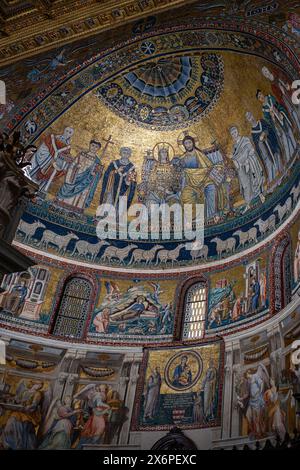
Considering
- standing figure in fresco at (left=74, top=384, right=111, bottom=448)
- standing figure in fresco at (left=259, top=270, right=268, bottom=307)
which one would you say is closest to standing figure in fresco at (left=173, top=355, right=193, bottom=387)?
standing figure in fresco at (left=74, top=384, right=111, bottom=448)

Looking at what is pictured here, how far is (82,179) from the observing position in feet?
62.5

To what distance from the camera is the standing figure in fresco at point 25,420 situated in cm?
1414

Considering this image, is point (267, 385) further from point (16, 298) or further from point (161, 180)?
point (161, 180)

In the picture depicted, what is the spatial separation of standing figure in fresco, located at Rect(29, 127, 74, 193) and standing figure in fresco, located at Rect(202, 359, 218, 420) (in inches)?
357

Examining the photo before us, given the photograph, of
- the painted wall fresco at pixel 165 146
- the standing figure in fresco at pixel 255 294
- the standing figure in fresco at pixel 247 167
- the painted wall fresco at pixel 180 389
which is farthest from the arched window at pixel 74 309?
the standing figure in fresco at pixel 247 167

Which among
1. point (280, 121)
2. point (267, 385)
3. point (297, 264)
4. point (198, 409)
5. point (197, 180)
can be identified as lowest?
point (198, 409)

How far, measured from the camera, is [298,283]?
12.8 m

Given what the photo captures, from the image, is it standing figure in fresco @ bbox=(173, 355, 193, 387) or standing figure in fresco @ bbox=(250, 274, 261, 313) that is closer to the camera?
standing figure in fresco @ bbox=(250, 274, 261, 313)

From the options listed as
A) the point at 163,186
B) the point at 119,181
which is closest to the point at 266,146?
the point at 163,186

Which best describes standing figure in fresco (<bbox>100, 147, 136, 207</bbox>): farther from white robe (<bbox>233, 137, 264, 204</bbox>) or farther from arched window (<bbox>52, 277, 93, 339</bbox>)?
white robe (<bbox>233, 137, 264, 204</bbox>)

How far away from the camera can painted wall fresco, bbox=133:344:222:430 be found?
14.2 m

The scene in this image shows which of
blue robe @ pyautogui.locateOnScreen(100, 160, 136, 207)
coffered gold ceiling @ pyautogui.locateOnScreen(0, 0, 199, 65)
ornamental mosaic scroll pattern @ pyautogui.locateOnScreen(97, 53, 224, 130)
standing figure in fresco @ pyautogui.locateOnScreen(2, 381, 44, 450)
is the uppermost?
ornamental mosaic scroll pattern @ pyautogui.locateOnScreen(97, 53, 224, 130)

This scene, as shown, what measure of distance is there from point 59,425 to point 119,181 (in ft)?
30.4

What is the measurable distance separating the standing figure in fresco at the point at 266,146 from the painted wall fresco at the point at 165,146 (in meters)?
0.04
